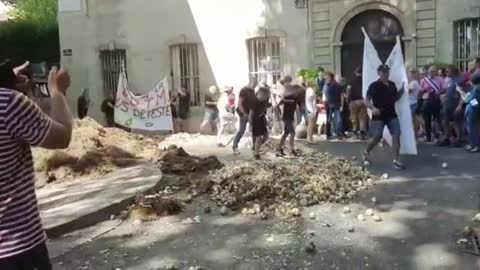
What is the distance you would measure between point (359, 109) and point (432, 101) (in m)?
2.16

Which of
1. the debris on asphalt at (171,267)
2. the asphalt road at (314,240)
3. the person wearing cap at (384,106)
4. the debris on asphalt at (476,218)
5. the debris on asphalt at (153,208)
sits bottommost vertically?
the debris on asphalt at (171,267)

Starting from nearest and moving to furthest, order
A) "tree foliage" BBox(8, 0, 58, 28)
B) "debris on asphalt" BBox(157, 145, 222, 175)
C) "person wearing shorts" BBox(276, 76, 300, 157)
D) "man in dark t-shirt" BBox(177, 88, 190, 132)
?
"debris on asphalt" BBox(157, 145, 222, 175) < "person wearing shorts" BBox(276, 76, 300, 157) < "man in dark t-shirt" BBox(177, 88, 190, 132) < "tree foliage" BBox(8, 0, 58, 28)

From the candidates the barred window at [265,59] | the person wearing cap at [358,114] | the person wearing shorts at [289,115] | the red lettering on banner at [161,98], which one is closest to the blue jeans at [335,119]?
the person wearing cap at [358,114]

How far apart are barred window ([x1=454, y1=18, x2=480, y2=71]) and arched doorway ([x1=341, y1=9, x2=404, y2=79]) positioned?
155 cm

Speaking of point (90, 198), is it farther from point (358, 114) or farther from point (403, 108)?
point (358, 114)

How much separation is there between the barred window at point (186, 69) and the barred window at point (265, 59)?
1931mm

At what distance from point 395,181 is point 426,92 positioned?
5.20 meters

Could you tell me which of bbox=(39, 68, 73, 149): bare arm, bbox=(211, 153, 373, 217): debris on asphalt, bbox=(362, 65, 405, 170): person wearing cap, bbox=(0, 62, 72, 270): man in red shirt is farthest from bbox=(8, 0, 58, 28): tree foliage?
bbox=(0, 62, 72, 270): man in red shirt

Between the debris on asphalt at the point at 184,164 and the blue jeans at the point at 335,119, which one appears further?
the blue jeans at the point at 335,119

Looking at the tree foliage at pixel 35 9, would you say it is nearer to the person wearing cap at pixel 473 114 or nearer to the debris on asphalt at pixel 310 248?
the person wearing cap at pixel 473 114

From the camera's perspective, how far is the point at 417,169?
10.1m

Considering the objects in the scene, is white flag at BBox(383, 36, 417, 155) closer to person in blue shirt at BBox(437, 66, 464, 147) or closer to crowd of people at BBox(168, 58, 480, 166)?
crowd of people at BBox(168, 58, 480, 166)

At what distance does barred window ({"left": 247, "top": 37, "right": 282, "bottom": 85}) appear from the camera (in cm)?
1892

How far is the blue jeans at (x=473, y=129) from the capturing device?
1189cm
